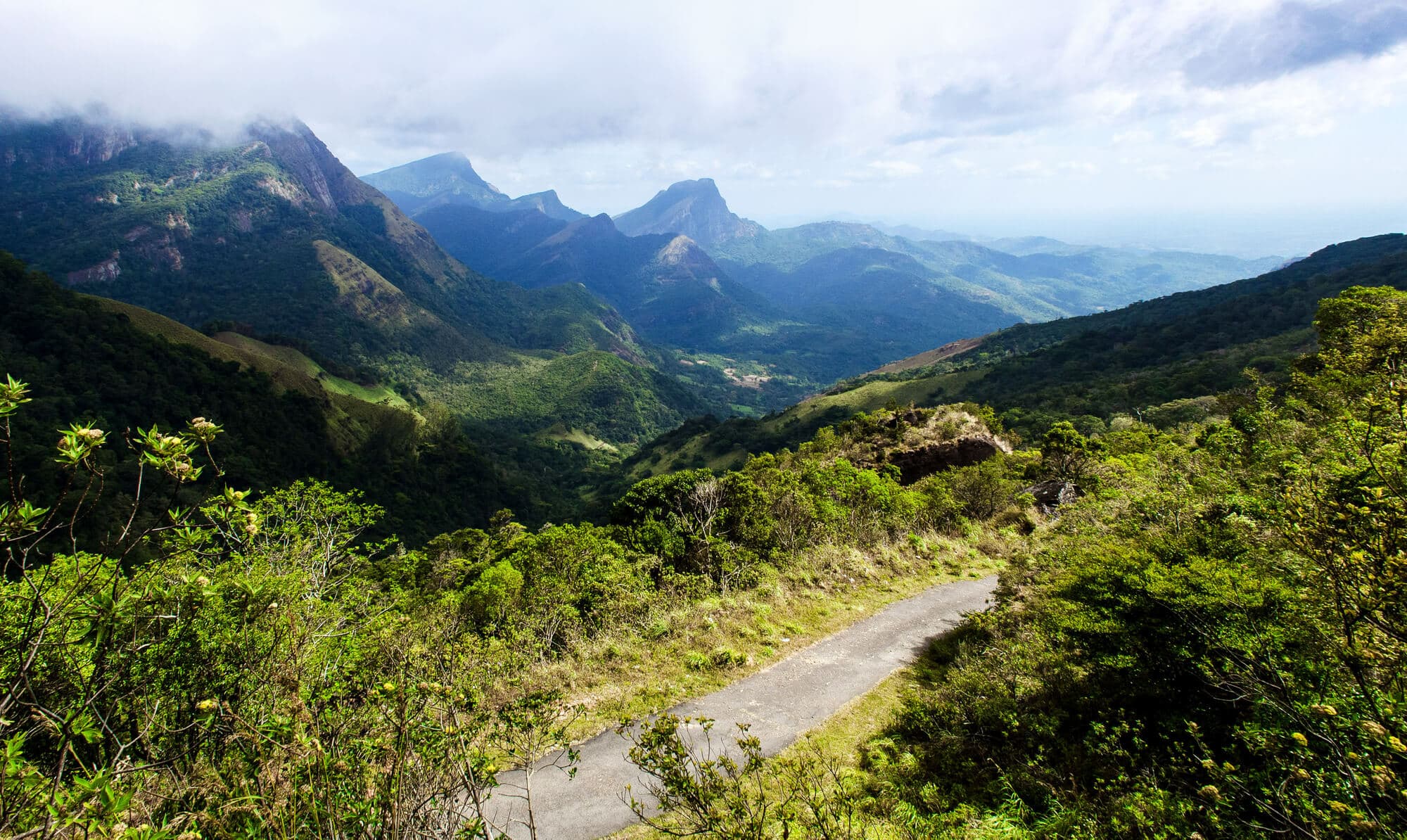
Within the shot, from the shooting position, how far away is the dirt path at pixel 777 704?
841cm

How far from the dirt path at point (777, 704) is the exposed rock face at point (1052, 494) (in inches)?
435

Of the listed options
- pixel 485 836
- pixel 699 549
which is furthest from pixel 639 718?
pixel 699 549

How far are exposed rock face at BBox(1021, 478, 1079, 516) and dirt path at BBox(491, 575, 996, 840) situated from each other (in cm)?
1104

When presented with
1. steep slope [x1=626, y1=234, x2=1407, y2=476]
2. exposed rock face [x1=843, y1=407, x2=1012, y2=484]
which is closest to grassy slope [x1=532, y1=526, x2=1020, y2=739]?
exposed rock face [x1=843, y1=407, x2=1012, y2=484]

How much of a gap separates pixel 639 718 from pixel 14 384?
31.7ft

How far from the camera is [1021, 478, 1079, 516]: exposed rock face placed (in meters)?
25.5

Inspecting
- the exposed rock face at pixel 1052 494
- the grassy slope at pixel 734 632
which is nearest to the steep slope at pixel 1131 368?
the exposed rock face at pixel 1052 494

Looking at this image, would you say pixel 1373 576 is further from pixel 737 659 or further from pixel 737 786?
pixel 737 659

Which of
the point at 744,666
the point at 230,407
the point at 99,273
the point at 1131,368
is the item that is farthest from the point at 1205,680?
the point at 99,273

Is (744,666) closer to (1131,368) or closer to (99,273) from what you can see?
(1131,368)

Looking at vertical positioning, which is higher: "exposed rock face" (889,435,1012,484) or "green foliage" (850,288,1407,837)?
"green foliage" (850,288,1407,837)

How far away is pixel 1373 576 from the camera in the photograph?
5.53m

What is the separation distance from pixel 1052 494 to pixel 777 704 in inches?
891

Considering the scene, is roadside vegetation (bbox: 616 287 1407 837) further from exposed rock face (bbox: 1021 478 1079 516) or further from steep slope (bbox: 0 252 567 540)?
steep slope (bbox: 0 252 567 540)
